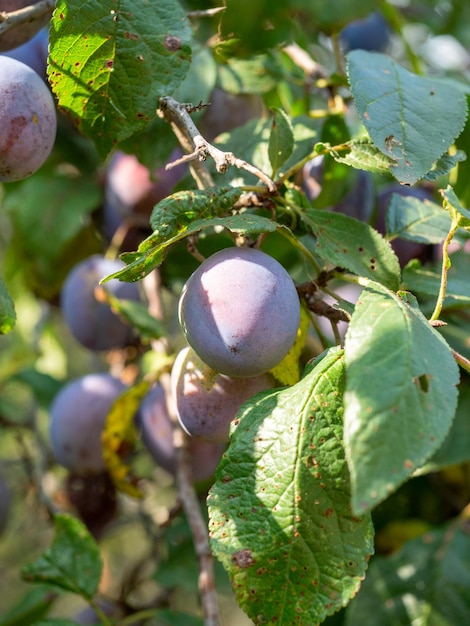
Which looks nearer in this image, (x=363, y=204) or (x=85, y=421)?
(x=363, y=204)

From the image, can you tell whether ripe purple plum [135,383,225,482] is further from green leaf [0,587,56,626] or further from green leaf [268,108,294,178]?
green leaf [268,108,294,178]

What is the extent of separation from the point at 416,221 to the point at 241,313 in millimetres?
347

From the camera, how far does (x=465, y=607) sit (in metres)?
0.99

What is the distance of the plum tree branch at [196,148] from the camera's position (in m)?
0.57

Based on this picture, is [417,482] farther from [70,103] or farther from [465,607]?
[70,103]

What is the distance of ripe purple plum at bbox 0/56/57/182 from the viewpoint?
0.61 meters

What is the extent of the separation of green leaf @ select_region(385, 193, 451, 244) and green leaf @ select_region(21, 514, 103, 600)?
517 millimetres

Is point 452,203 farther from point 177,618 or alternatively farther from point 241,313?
point 177,618

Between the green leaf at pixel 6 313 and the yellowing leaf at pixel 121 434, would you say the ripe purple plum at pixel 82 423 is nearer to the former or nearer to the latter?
the yellowing leaf at pixel 121 434

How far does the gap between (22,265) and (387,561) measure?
0.81 m

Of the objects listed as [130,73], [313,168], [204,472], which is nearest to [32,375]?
[204,472]

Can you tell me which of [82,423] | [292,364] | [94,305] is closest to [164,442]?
[82,423]

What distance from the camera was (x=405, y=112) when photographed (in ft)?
2.15

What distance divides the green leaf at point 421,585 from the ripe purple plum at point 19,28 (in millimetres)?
812
